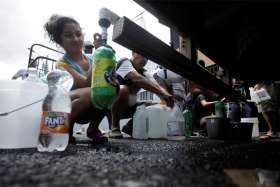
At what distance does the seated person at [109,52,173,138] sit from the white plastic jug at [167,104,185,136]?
151 mm

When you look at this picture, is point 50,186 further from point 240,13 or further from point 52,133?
point 240,13

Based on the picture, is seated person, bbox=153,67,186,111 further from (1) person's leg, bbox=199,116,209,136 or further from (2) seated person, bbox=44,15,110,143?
(2) seated person, bbox=44,15,110,143

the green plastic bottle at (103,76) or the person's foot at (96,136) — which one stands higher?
the green plastic bottle at (103,76)

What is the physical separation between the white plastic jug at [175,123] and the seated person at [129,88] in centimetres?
15

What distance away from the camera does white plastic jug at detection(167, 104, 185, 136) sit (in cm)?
214

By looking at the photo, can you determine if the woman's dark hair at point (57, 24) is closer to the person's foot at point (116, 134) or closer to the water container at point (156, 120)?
the person's foot at point (116, 134)

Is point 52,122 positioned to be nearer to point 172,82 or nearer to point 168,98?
point 168,98

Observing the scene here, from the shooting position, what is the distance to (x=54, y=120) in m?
1.04

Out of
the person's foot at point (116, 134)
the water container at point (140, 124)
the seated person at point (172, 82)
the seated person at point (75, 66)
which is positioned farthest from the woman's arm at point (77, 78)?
the seated person at point (172, 82)

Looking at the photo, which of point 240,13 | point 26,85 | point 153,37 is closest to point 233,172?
point 153,37

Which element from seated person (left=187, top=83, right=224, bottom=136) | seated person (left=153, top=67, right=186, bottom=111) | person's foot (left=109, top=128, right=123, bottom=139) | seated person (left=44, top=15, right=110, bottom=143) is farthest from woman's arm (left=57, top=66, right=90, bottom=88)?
seated person (left=187, top=83, right=224, bottom=136)

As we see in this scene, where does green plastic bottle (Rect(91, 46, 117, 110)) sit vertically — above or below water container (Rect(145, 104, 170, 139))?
above

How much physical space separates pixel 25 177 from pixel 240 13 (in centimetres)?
140

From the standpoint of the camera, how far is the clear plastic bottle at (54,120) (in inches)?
40.8
